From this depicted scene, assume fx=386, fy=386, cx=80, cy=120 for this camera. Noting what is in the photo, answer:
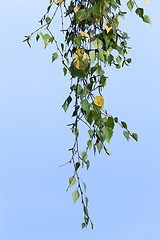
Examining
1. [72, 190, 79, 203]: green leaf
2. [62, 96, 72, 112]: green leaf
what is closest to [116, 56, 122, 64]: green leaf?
[62, 96, 72, 112]: green leaf

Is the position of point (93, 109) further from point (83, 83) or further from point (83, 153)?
point (83, 153)

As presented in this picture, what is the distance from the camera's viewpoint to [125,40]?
1.34 metres

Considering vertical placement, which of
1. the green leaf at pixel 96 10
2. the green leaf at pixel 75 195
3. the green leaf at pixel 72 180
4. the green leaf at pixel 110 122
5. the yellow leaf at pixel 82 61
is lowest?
the green leaf at pixel 75 195

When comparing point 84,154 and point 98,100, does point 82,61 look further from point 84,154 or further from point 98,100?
point 84,154

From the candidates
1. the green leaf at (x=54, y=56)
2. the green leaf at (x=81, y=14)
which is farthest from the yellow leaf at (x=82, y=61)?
the green leaf at (x=54, y=56)

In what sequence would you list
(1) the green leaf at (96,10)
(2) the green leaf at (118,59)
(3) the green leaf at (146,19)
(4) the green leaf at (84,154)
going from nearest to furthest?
(1) the green leaf at (96,10) < (3) the green leaf at (146,19) < (4) the green leaf at (84,154) < (2) the green leaf at (118,59)

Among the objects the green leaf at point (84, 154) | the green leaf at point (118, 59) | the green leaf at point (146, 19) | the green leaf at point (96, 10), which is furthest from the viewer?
the green leaf at point (118, 59)

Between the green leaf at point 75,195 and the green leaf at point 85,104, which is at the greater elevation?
the green leaf at point 85,104

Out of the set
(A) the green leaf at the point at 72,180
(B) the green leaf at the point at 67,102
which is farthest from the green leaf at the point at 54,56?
(A) the green leaf at the point at 72,180

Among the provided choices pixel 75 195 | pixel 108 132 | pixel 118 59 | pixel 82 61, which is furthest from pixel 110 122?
pixel 118 59

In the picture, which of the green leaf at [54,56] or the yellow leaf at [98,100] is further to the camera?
the green leaf at [54,56]

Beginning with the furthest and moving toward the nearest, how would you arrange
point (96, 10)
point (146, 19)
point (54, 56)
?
point (54, 56) → point (146, 19) → point (96, 10)

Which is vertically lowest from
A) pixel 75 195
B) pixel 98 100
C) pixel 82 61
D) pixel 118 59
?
pixel 75 195

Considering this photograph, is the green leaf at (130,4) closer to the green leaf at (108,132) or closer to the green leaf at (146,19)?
the green leaf at (146,19)
